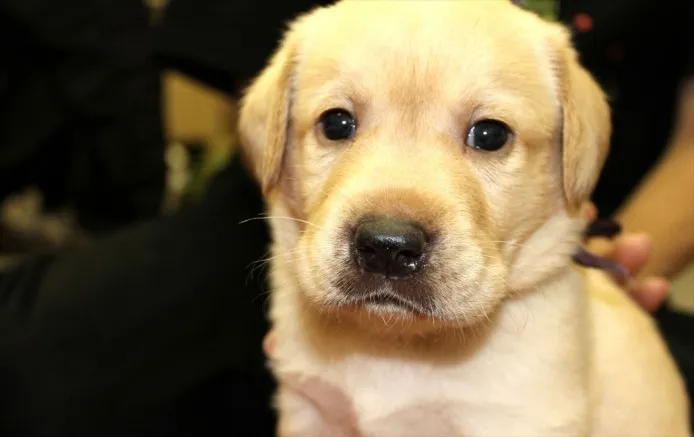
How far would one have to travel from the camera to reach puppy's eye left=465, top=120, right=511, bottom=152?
5.55ft

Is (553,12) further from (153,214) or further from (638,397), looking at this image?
(153,214)

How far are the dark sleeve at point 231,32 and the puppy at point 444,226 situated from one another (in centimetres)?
94

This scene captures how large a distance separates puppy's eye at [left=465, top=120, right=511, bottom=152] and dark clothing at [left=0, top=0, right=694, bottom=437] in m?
1.16

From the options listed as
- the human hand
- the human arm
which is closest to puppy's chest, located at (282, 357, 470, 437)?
the human hand

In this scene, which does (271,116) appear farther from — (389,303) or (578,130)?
(578,130)

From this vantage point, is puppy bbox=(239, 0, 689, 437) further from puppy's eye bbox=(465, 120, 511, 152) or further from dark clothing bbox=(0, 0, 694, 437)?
dark clothing bbox=(0, 0, 694, 437)

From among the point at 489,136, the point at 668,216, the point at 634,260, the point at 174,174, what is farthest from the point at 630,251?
the point at 174,174

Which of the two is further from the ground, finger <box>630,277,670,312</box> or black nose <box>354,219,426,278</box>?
black nose <box>354,219,426,278</box>

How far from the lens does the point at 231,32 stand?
285cm

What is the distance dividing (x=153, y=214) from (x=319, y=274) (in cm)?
236

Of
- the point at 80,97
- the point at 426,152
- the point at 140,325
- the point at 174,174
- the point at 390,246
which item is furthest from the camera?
the point at 174,174

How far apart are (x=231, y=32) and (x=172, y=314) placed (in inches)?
42.4

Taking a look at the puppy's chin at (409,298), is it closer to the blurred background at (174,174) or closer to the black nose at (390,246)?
the black nose at (390,246)

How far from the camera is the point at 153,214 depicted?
3.73 metres
